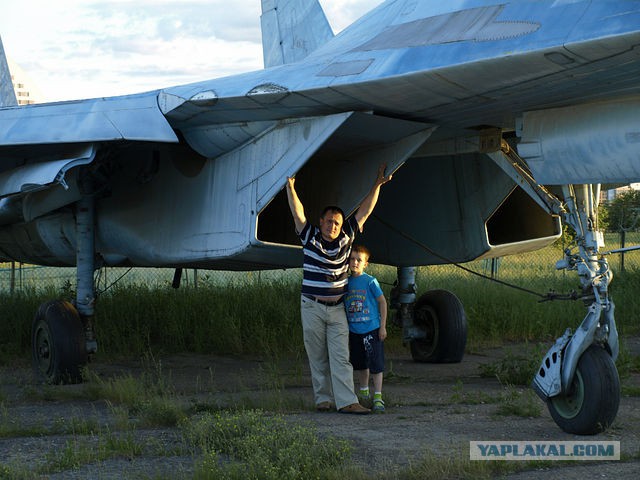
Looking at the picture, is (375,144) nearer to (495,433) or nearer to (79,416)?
(495,433)

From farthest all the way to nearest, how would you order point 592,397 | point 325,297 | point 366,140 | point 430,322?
point 430,322
point 366,140
point 325,297
point 592,397

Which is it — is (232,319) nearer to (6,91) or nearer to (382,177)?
(382,177)

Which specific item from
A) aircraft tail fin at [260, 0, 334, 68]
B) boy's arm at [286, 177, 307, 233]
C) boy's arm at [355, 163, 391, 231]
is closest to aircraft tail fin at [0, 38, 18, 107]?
aircraft tail fin at [260, 0, 334, 68]

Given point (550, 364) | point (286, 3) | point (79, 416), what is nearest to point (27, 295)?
point (286, 3)

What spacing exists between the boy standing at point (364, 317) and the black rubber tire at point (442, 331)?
9.29ft

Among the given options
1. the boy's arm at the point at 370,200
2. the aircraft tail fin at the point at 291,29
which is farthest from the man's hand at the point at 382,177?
the aircraft tail fin at the point at 291,29

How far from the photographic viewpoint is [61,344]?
826cm

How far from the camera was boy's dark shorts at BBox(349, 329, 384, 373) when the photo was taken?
6.61 metres

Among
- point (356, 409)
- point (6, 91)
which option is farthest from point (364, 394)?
point (6, 91)

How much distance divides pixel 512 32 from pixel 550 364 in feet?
6.95

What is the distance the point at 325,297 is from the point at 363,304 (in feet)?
0.99

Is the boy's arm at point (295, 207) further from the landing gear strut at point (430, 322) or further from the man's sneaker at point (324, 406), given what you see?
the landing gear strut at point (430, 322)

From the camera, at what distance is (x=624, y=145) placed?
5355 mm

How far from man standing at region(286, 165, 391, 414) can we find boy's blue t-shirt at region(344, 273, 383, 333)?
0.26 ft
